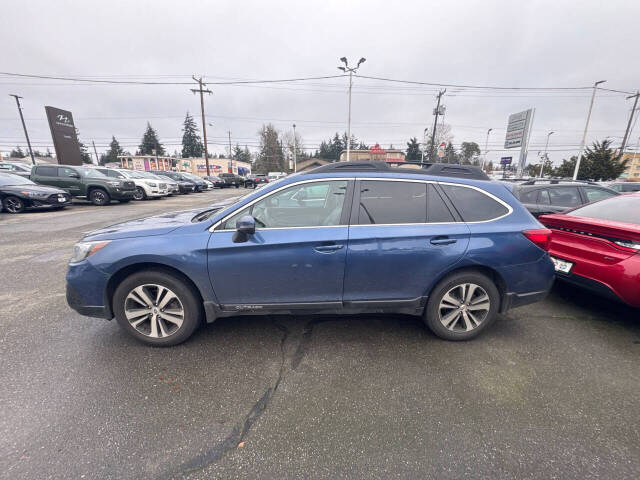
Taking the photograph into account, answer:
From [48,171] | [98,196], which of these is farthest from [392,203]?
[48,171]

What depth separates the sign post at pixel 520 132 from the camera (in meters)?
30.2

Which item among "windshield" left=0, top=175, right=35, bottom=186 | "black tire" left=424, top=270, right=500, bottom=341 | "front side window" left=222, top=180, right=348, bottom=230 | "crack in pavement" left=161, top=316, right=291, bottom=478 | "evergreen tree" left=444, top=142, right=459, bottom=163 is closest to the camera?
"crack in pavement" left=161, top=316, right=291, bottom=478

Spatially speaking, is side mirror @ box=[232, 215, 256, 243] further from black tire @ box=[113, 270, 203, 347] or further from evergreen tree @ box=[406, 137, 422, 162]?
evergreen tree @ box=[406, 137, 422, 162]

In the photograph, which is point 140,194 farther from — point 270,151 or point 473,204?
point 270,151

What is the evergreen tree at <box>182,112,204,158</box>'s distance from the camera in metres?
77.9

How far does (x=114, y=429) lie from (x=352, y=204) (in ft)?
7.96

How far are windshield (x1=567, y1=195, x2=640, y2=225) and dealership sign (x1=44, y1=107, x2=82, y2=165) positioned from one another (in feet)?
88.9

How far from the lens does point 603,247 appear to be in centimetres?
302

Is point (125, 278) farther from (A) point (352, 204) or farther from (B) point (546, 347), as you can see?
(B) point (546, 347)

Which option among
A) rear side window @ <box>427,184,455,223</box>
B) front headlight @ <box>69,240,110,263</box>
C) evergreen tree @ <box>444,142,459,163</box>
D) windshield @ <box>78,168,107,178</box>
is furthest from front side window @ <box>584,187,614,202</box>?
evergreen tree @ <box>444,142,459,163</box>

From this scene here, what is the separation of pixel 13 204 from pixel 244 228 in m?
12.4

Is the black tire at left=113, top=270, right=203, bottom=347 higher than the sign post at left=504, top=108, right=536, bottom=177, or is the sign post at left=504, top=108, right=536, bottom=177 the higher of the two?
the sign post at left=504, top=108, right=536, bottom=177

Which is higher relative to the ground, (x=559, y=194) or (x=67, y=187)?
(x=559, y=194)

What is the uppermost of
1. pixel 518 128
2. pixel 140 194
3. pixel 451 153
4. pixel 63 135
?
pixel 518 128
